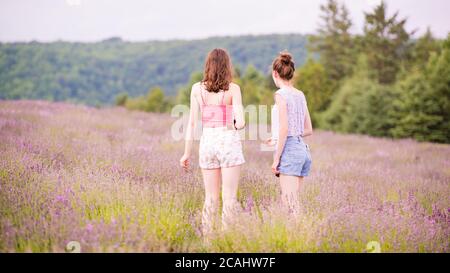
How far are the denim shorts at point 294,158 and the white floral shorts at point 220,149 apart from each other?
18.0 inches

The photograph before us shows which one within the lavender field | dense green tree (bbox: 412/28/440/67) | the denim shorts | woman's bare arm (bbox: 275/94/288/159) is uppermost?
dense green tree (bbox: 412/28/440/67)

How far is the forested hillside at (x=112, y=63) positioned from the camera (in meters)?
85.6

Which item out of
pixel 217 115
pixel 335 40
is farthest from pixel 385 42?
pixel 217 115

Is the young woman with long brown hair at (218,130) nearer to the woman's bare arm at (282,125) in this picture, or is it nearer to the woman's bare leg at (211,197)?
the woman's bare leg at (211,197)

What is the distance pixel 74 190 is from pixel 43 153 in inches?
84.9

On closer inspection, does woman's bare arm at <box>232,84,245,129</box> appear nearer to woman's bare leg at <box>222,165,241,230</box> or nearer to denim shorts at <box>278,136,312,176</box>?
woman's bare leg at <box>222,165,241,230</box>

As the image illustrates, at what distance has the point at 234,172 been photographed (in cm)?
397

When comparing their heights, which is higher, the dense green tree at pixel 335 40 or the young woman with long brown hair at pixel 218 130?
the dense green tree at pixel 335 40

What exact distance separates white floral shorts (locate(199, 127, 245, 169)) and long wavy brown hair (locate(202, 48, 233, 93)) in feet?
1.30

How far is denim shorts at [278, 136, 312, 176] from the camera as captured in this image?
412cm

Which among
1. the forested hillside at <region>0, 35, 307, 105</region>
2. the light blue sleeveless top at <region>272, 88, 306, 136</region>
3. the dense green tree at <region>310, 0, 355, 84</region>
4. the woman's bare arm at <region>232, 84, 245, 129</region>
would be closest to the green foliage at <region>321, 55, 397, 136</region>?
the dense green tree at <region>310, 0, 355, 84</region>

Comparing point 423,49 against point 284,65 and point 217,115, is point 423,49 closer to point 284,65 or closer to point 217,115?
point 284,65

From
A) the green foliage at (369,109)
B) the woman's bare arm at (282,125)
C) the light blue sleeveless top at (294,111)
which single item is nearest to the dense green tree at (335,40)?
the green foliage at (369,109)
